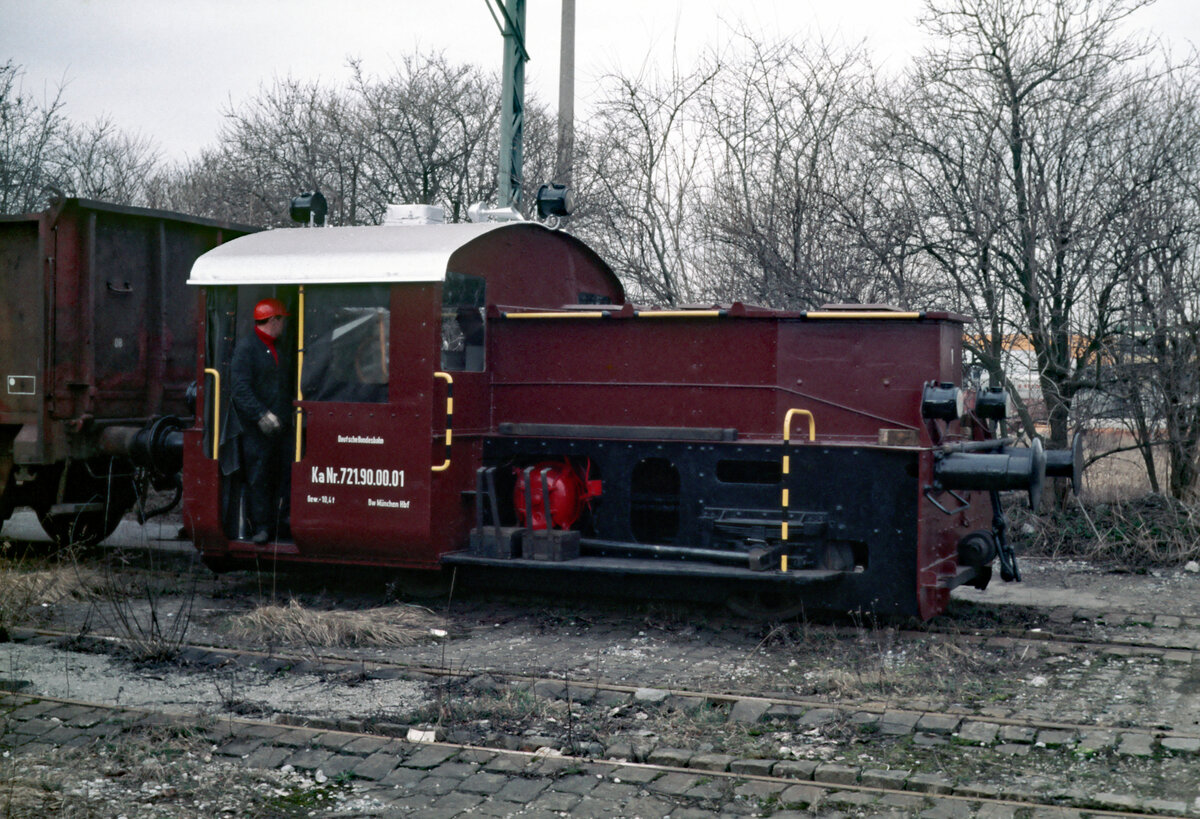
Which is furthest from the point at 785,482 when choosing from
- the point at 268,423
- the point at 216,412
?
the point at 216,412

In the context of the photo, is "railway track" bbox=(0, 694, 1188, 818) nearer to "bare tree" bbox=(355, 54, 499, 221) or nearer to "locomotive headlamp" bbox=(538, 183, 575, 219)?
"locomotive headlamp" bbox=(538, 183, 575, 219)

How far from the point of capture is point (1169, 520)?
11172 millimetres

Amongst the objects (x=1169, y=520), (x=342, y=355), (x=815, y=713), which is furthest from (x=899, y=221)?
(x=815, y=713)

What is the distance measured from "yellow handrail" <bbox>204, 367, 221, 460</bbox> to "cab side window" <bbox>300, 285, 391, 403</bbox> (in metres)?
0.77

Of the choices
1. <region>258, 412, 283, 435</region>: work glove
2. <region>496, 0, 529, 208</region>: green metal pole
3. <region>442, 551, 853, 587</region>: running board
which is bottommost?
<region>442, 551, 853, 587</region>: running board

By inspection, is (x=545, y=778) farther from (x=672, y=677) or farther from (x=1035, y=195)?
(x=1035, y=195)

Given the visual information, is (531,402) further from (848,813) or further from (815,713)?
(848,813)

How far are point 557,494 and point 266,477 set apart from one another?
92.5 inches

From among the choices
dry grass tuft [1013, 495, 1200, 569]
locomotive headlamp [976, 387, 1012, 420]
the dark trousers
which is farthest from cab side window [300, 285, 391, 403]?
dry grass tuft [1013, 495, 1200, 569]

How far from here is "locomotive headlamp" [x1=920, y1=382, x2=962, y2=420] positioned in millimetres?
7469

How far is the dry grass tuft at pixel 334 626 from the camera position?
777 cm

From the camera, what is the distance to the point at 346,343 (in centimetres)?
863

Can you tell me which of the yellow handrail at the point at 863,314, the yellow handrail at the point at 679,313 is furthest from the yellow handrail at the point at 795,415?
the yellow handrail at the point at 679,313

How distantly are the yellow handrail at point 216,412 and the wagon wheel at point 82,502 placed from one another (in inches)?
72.2
